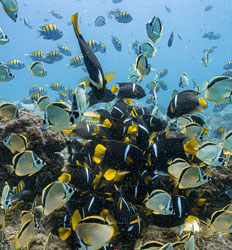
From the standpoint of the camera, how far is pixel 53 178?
3592 millimetres

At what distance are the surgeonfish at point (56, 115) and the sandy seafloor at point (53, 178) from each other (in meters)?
1.19

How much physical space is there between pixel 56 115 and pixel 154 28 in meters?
3.39

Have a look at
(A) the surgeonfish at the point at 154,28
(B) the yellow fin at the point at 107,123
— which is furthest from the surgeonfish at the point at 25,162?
(A) the surgeonfish at the point at 154,28

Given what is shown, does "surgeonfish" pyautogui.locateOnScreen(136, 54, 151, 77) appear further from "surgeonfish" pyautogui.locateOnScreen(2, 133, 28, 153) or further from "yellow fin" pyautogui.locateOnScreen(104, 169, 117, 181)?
"surgeonfish" pyautogui.locateOnScreen(2, 133, 28, 153)

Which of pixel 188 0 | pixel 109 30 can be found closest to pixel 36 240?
pixel 188 0

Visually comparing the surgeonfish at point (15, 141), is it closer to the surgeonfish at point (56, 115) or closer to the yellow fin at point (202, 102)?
the surgeonfish at point (56, 115)

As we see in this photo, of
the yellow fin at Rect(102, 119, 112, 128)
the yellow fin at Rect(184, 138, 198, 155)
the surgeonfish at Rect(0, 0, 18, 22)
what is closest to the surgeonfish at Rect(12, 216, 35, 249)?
the yellow fin at Rect(102, 119, 112, 128)

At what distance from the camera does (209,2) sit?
65.7m

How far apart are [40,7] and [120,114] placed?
274 ft

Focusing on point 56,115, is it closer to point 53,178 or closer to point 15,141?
point 15,141

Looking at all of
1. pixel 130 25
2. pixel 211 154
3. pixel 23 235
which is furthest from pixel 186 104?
pixel 130 25

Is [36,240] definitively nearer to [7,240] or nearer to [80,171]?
[7,240]

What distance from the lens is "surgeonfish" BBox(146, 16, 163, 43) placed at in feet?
14.7

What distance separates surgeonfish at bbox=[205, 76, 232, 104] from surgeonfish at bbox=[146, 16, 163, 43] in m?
2.35
